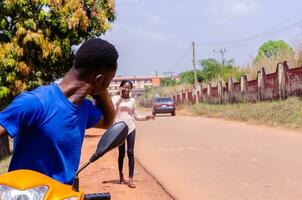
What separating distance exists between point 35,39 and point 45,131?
11.4 meters

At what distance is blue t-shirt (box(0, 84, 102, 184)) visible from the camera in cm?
242

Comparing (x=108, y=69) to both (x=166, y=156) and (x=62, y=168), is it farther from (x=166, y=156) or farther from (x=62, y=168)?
(x=166, y=156)

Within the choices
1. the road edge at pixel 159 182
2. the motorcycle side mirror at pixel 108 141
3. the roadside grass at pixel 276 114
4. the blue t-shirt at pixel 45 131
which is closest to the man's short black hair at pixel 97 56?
the blue t-shirt at pixel 45 131

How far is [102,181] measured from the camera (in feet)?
30.9

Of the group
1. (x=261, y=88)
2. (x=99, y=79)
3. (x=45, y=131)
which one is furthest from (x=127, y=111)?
(x=261, y=88)

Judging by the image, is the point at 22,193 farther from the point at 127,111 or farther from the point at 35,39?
the point at 35,39

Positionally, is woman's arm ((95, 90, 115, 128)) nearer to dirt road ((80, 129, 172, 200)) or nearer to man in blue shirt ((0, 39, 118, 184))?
man in blue shirt ((0, 39, 118, 184))

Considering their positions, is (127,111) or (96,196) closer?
(96,196)

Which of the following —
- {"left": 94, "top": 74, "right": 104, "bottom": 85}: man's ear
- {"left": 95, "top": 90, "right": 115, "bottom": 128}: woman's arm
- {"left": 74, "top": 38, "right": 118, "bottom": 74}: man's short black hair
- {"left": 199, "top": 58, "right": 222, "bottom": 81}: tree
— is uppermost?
{"left": 199, "top": 58, "right": 222, "bottom": 81}: tree

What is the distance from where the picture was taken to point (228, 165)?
35.4 feet

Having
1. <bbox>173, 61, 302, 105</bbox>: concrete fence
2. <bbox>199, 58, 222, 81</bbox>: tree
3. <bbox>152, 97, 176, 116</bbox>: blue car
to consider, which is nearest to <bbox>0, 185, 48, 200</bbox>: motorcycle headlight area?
<bbox>173, 61, 302, 105</bbox>: concrete fence

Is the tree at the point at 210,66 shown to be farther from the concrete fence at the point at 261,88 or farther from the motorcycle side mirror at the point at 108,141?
the motorcycle side mirror at the point at 108,141

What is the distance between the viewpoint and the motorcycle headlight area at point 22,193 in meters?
2.08

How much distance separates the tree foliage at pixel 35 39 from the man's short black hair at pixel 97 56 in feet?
36.6
